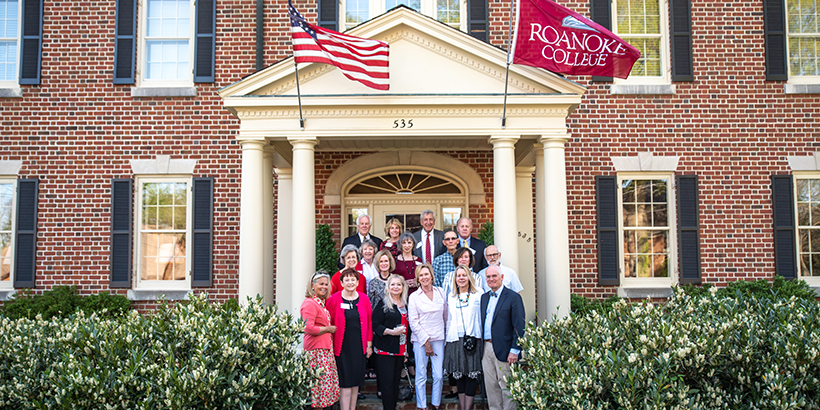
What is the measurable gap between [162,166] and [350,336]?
6125mm

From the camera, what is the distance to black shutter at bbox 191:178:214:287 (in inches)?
389

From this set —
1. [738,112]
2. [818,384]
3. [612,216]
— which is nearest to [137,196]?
[612,216]

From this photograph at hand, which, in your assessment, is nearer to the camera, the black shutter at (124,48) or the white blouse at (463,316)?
the white blouse at (463,316)

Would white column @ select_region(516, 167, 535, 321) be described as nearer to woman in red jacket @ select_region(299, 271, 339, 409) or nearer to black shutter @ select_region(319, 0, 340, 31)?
black shutter @ select_region(319, 0, 340, 31)

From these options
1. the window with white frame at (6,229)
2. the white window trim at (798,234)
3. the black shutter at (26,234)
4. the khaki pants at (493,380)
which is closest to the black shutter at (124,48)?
the black shutter at (26,234)

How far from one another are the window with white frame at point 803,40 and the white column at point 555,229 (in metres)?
5.99

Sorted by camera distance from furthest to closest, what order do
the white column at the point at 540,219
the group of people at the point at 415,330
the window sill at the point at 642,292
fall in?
the window sill at the point at 642,292
the white column at the point at 540,219
the group of people at the point at 415,330

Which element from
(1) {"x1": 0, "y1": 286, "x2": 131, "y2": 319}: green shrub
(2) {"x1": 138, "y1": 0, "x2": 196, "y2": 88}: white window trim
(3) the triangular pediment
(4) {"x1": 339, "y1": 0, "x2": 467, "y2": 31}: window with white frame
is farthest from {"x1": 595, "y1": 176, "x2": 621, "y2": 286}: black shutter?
(1) {"x1": 0, "y1": 286, "x2": 131, "y2": 319}: green shrub

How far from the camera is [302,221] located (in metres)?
7.37

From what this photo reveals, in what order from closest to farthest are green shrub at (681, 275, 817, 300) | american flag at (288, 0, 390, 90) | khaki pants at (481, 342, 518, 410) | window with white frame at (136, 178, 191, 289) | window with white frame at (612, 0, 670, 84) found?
khaki pants at (481, 342, 518, 410) → american flag at (288, 0, 390, 90) → green shrub at (681, 275, 817, 300) → window with white frame at (136, 178, 191, 289) → window with white frame at (612, 0, 670, 84)

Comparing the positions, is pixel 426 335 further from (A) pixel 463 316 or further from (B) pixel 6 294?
(B) pixel 6 294

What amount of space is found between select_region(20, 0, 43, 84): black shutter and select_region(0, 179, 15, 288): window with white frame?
1959 mm

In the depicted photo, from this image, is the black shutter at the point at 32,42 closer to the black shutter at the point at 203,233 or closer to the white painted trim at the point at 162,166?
the white painted trim at the point at 162,166

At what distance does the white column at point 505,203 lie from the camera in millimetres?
7312
